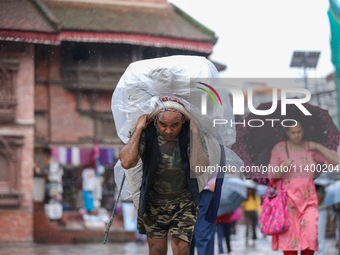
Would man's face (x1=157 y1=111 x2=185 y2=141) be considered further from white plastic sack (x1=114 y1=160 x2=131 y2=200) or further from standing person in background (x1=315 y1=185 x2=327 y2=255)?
standing person in background (x1=315 y1=185 x2=327 y2=255)

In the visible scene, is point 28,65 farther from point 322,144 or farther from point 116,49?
point 322,144

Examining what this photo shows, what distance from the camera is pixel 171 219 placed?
410cm

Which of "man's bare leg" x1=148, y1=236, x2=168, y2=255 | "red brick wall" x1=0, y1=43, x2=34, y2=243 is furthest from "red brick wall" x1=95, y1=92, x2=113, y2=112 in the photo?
"man's bare leg" x1=148, y1=236, x2=168, y2=255

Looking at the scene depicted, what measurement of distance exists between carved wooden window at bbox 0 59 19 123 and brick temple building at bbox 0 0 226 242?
2cm

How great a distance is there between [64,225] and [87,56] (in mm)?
4047

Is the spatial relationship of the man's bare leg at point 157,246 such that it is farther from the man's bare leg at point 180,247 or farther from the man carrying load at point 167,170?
the man's bare leg at point 180,247

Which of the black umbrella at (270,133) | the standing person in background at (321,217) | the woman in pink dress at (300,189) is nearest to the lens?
the woman in pink dress at (300,189)

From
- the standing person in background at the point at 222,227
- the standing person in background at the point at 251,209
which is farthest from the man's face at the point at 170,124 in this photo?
the standing person in background at the point at 251,209

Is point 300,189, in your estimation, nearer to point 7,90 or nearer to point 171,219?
point 171,219

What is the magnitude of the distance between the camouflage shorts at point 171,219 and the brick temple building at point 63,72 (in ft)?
27.3

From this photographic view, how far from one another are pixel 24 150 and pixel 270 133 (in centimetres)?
772

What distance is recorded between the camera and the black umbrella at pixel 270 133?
5324 millimetres

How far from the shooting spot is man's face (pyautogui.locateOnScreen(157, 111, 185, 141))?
12.8ft

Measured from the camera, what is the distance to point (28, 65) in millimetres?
12156
